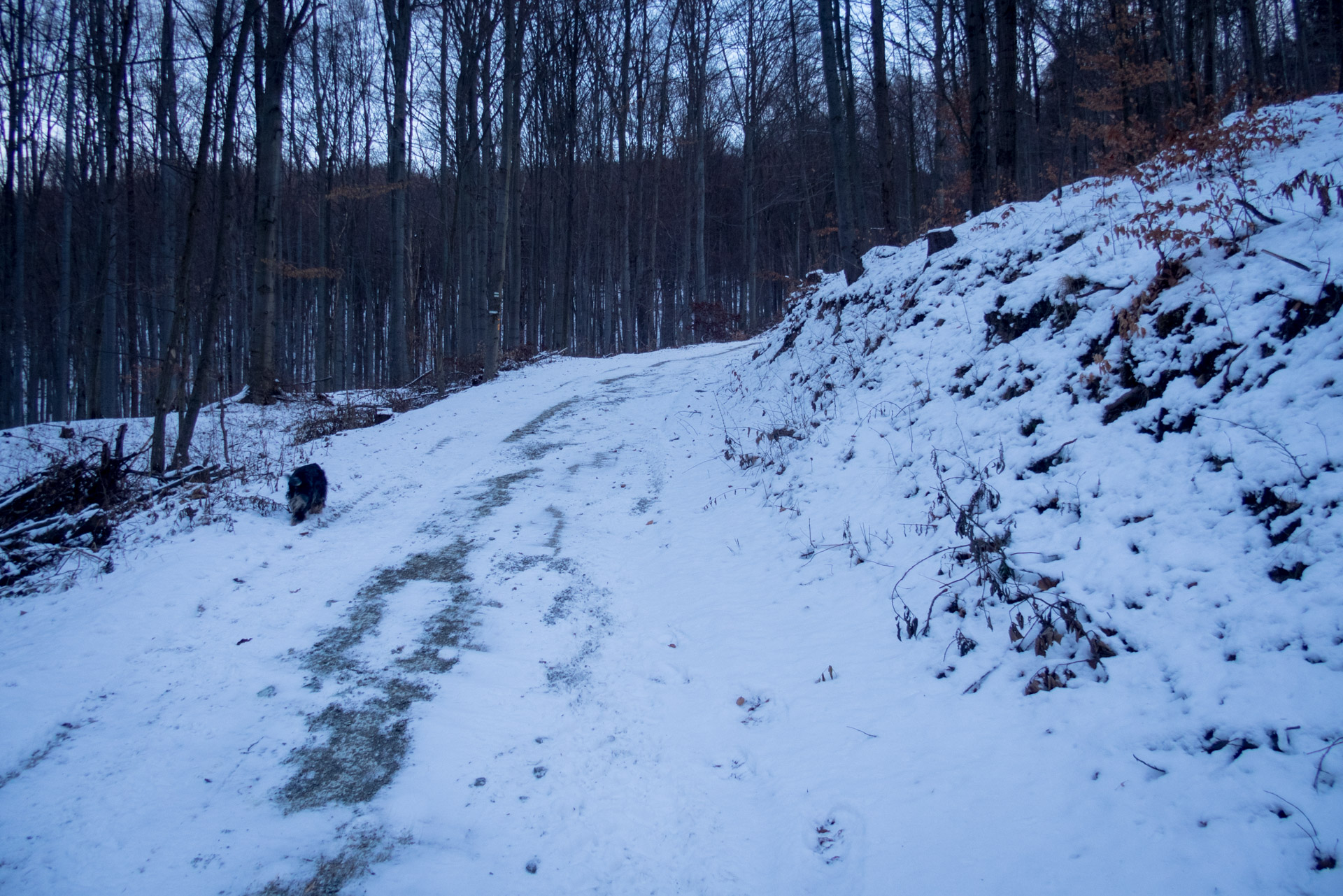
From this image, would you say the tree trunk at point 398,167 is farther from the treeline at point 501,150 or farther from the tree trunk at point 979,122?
the tree trunk at point 979,122

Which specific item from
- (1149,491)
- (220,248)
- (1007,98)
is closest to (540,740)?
(1149,491)

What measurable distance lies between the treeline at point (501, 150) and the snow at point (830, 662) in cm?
422

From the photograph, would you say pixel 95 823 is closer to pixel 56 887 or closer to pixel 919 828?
pixel 56 887

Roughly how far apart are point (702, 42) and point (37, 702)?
28.0m

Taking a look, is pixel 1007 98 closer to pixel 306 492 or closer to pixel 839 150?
pixel 839 150

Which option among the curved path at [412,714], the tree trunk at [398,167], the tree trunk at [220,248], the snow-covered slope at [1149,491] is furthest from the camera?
the tree trunk at [398,167]

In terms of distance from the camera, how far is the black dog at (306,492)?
6.19m

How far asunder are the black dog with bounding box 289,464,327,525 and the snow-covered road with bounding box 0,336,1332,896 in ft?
1.45

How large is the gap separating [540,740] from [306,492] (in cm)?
444

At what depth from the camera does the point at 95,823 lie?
2625mm

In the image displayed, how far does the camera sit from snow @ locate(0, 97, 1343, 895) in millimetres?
2387

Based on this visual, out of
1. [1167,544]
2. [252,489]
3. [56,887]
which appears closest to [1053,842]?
[1167,544]

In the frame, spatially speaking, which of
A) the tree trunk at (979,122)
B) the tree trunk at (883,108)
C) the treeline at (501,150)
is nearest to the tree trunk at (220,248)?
the treeline at (501,150)

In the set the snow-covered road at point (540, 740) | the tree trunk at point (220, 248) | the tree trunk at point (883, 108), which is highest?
the tree trunk at point (883, 108)
